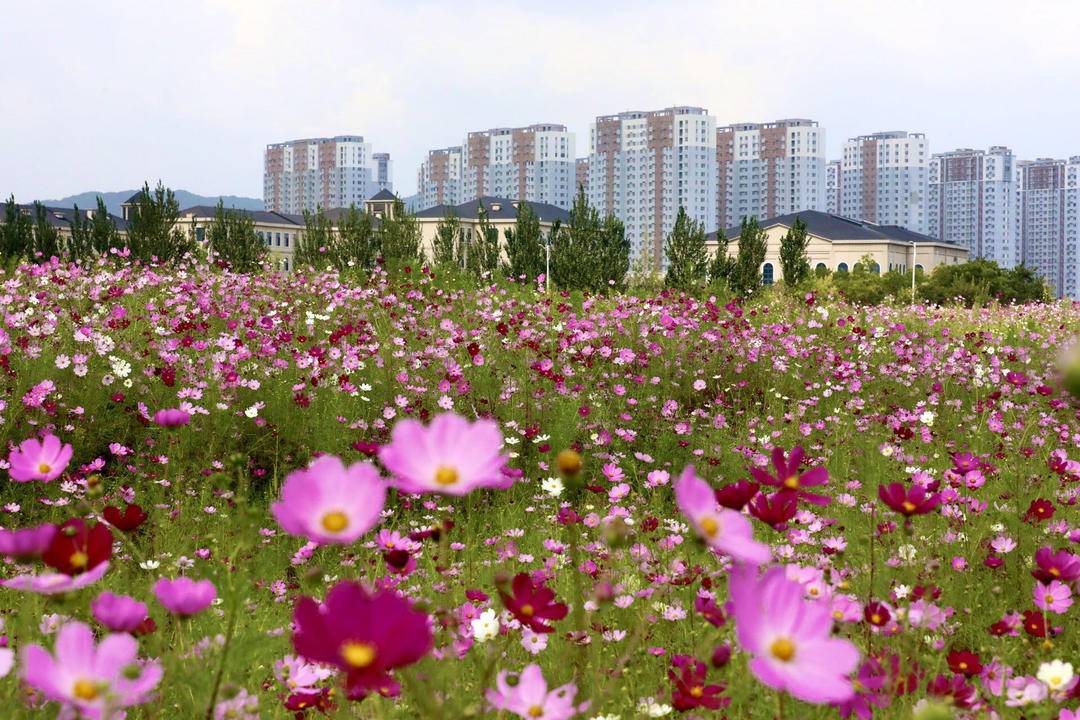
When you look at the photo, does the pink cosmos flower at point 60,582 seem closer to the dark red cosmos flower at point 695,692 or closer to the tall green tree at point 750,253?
the dark red cosmos flower at point 695,692

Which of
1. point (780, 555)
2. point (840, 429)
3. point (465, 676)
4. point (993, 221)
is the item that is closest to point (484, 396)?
point (840, 429)

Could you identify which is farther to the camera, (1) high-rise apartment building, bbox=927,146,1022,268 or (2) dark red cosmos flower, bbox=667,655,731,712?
(1) high-rise apartment building, bbox=927,146,1022,268

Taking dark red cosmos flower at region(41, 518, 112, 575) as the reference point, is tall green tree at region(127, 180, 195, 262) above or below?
above

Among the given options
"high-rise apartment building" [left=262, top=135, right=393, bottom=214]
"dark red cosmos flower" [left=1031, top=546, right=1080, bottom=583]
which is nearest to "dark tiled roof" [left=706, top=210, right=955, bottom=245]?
"dark red cosmos flower" [left=1031, top=546, right=1080, bottom=583]

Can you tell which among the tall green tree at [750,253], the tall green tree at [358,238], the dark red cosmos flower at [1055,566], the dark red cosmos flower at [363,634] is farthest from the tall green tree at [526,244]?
the dark red cosmos flower at [363,634]

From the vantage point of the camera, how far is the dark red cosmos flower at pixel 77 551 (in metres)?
0.99

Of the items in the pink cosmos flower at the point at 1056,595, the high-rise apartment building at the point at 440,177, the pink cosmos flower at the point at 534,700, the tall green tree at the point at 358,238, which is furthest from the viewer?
the high-rise apartment building at the point at 440,177

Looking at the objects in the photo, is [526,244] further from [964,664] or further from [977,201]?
[977,201]

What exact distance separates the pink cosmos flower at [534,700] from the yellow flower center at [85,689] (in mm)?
423

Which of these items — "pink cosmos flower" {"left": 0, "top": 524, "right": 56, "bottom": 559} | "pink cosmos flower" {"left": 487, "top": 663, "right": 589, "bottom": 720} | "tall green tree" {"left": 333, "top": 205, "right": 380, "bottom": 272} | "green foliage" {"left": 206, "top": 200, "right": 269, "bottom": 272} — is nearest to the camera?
"pink cosmos flower" {"left": 0, "top": 524, "right": 56, "bottom": 559}

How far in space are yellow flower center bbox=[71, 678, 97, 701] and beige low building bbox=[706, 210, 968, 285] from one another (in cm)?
5432

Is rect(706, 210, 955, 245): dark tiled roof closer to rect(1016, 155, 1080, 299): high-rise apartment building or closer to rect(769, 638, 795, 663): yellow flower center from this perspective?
rect(769, 638, 795, 663): yellow flower center

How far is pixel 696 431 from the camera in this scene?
17.9ft

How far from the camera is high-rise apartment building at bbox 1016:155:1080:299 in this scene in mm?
110188
